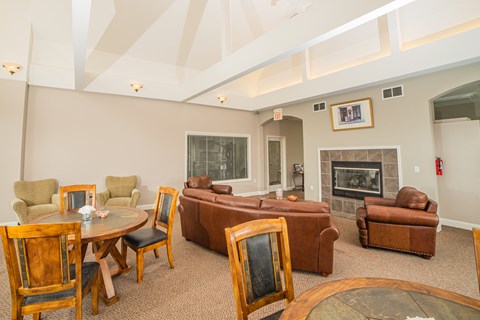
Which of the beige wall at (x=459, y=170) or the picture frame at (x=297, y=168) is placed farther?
the picture frame at (x=297, y=168)

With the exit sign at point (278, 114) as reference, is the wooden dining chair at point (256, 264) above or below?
below

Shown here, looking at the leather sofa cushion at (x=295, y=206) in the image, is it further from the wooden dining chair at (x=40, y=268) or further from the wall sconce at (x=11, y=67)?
the wall sconce at (x=11, y=67)

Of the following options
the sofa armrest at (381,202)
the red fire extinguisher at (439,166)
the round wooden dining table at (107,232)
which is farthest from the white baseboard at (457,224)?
the round wooden dining table at (107,232)

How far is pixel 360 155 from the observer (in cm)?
504

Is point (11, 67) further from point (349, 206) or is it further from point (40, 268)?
point (349, 206)

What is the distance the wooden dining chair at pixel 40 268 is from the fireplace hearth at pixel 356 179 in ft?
17.2

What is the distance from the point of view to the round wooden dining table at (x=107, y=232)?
1.95 m

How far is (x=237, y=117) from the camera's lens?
741 centimetres

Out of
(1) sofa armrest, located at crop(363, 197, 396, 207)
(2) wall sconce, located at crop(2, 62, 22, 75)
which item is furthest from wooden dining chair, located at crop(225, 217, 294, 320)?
(2) wall sconce, located at crop(2, 62, 22, 75)

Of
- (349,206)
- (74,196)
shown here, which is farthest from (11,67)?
(349,206)

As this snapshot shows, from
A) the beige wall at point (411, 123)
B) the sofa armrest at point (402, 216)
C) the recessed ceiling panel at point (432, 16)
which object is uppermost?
the recessed ceiling panel at point (432, 16)

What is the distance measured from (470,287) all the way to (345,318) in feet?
8.41

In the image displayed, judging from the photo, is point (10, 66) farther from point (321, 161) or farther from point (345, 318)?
point (321, 161)

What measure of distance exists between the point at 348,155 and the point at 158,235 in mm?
4532
